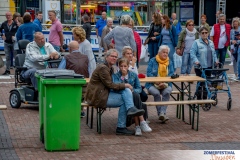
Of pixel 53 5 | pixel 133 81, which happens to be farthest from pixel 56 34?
pixel 53 5

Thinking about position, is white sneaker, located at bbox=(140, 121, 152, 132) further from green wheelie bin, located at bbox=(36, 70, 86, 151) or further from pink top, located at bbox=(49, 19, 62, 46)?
pink top, located at bbox=(49, 19, 62, 46)

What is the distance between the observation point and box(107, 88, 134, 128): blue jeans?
1009cm

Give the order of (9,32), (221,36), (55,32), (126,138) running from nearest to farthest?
(126,138), (55,32), (221,36), (9,32)

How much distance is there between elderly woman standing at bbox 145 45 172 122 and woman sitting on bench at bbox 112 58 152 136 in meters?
0.62

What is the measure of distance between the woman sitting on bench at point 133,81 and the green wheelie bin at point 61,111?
4.68ft

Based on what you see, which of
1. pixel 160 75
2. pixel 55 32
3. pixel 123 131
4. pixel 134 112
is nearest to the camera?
pixel 134 112

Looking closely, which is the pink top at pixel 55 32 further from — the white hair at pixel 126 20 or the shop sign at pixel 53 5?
the shop sign at pixel 53 5

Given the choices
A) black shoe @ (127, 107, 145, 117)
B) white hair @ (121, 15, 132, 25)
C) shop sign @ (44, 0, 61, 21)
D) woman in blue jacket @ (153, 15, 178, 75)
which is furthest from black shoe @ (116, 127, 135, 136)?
shop sign @ (44, 0, 61, 21)

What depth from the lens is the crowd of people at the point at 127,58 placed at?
10.2 metres

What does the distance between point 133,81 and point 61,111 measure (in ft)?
6.31

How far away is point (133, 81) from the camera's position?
10586 mm

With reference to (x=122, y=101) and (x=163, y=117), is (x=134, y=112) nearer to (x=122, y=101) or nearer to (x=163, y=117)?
(x=122, y=101)

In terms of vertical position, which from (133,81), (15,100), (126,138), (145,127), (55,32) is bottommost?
(126,138)

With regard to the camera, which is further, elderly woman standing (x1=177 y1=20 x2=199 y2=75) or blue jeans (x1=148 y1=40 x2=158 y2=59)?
blue jeans (x1=148 y1=40 x2=158 y2=59)
